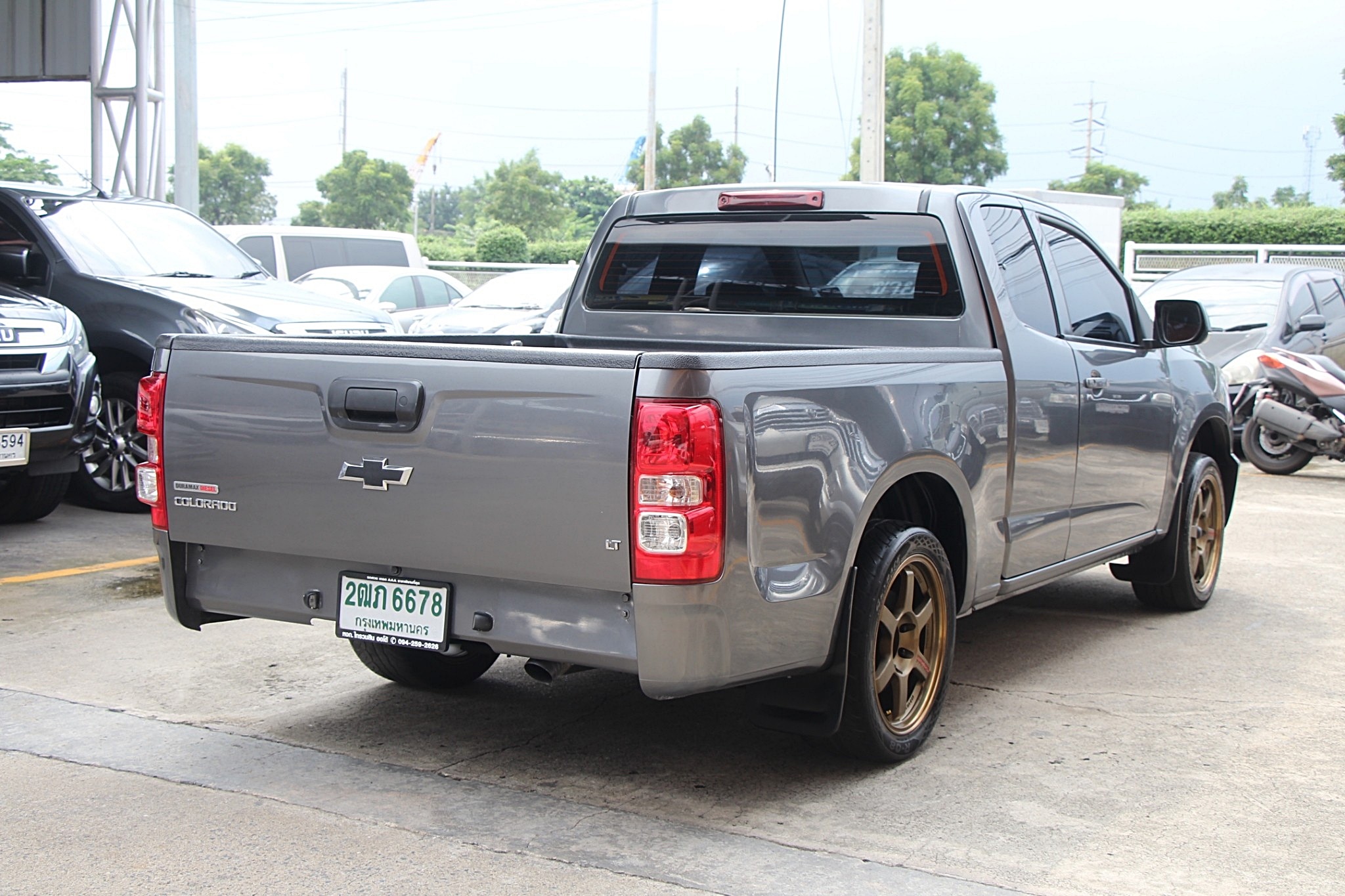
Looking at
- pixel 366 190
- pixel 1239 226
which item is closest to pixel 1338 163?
pixel 1239 226

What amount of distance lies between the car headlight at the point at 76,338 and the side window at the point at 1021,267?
5271 mm

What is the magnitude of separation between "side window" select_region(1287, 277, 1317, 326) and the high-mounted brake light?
33.2 ft

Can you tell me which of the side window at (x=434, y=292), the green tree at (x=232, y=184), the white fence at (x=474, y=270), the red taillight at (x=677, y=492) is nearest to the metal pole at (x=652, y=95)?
the white fence at (x=474, y=270)

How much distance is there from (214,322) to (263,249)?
936 cm

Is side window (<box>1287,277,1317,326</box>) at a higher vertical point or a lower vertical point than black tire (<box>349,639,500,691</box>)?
higher

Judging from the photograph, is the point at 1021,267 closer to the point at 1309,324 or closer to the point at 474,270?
the point at 1309,324

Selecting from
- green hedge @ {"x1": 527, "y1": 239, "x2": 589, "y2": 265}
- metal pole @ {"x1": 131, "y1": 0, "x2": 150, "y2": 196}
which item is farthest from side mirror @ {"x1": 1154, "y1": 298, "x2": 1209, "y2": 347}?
green hedge @ {"x1": 527, "y1": 239, "x2": 589, "y2": 265}

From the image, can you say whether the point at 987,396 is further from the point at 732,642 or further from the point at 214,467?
the point at 214,467

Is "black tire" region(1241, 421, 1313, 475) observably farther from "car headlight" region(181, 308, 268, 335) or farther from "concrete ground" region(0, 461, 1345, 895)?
"car headlight" region(181, 308, 268, 335)

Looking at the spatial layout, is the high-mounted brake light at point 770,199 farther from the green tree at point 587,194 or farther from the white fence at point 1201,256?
the green tree at point 587,194

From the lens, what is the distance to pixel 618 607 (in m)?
3.71

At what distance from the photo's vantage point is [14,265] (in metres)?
8.94

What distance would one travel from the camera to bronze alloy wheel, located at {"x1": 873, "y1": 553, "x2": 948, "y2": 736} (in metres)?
4.44

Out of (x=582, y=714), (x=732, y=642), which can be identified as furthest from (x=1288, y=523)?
(x=732, y=642)
